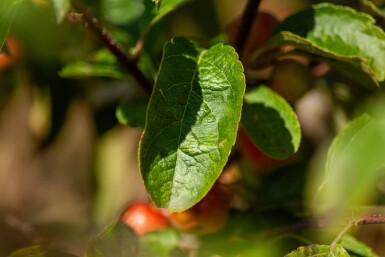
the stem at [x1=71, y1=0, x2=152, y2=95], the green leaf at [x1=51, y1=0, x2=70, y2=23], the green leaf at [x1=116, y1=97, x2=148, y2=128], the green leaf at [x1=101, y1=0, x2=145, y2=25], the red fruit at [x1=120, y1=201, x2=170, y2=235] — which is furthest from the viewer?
the green leaf at [x1=101, y1=0, x2=145, y2=25]

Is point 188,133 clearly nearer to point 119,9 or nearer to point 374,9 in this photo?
point 374,9

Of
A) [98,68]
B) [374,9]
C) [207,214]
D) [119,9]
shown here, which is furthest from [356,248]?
[119,9]

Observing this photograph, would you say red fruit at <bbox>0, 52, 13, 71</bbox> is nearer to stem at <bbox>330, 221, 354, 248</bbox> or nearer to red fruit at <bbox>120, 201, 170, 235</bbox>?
red fruit at <bbox>120, 201, 170, 235</bbox>

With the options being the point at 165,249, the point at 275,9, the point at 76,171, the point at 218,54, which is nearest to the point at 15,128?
the point at 76,171

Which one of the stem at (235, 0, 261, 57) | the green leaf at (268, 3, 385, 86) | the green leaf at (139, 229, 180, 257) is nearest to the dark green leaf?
the green leaf at (268, 3, 385, 86)

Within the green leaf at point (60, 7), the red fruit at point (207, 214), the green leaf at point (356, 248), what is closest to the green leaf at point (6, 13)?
the green leaf at point (60, 7)
